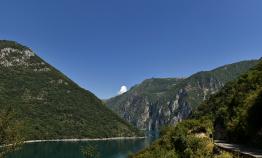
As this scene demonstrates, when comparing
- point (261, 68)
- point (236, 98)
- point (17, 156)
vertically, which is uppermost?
point (261, 68)

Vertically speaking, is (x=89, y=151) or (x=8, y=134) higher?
(x=8, y=134)

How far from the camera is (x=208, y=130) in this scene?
42969mm

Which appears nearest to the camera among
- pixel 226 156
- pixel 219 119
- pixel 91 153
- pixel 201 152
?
pixel 226 156

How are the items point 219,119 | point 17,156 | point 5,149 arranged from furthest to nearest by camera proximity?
1. point 17,156
2. point 219,119
3. point 5,149

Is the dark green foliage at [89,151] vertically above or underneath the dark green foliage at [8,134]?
underneath

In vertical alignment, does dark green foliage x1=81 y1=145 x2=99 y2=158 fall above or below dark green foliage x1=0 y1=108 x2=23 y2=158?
below

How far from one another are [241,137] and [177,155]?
9.66 m

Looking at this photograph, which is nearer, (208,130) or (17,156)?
(208,130)

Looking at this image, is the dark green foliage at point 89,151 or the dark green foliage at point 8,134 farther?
the dark green foliage at point 89,151

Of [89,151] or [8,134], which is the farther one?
[89,151]

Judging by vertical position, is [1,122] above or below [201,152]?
above

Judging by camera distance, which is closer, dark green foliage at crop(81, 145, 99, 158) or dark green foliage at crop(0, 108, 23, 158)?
dark green foliage at crop(0, 108, 23, 158)

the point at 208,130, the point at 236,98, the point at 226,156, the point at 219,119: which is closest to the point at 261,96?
the point at 208,130

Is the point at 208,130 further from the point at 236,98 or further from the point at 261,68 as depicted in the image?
the point at 261,68
